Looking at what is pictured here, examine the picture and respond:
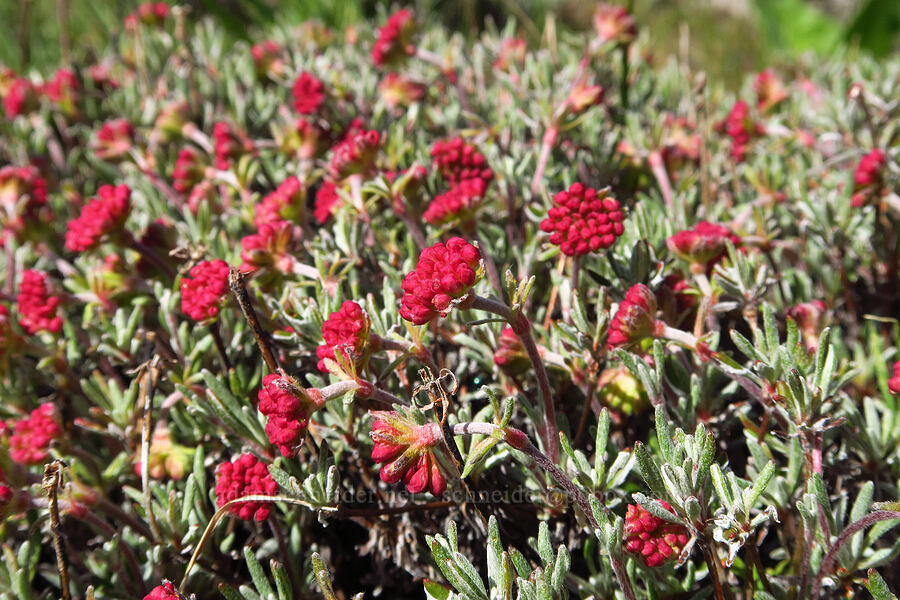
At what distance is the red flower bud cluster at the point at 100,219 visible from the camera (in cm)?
197

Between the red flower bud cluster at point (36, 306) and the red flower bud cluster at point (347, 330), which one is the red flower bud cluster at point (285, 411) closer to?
the red flower bud cluster at point (347, 330)

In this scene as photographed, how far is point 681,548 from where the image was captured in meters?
1.38

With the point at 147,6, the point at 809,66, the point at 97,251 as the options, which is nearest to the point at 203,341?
the point at 97,251

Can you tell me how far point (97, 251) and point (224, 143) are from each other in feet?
1.92

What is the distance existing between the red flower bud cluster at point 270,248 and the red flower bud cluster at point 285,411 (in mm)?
535

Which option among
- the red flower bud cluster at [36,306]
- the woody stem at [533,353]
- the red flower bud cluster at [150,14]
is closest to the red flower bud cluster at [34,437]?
the red flower bud cluster at [36,306]

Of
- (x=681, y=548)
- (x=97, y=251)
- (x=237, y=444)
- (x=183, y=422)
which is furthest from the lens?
(x=97, y=251)

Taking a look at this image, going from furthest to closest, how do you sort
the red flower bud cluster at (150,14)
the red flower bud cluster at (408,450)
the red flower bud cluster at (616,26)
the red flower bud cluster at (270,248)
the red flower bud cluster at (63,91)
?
the red flower bud cluster at (150,14)
the red flower bud cluster at (63,91)
the red flower bud cluster at (616,26)
the red flower bud cluster at (270,248)
the red flower bud cluster at (408,450)

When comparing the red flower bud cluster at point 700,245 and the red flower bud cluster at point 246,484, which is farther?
the red flower bud cluster at point 700,245

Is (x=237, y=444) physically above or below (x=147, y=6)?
below

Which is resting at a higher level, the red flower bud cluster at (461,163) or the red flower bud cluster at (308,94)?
the red flower bud cluster at (308,94)

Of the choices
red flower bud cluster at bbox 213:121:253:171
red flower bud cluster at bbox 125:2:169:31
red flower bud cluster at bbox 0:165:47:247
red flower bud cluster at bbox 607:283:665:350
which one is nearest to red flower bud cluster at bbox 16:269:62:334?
red flower bud cluster at bbox 0:165:47:247

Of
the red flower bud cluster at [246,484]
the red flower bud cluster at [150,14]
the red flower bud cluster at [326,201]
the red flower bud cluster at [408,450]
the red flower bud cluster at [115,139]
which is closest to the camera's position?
the red flower bud cluster at [408,450]

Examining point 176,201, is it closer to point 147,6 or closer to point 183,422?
point 183,422
